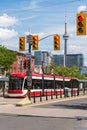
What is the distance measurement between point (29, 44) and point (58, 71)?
312 ft

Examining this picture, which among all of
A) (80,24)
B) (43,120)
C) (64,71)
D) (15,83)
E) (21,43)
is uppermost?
(80,24)

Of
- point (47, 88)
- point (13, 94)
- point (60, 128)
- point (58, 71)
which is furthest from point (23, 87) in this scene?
point (58, 71)

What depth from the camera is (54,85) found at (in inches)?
2319

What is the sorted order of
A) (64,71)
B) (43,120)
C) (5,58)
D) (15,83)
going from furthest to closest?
(64,71) < (5,58) < (15,83) < (43,120)

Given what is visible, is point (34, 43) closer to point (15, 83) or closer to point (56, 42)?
point (56, 42)

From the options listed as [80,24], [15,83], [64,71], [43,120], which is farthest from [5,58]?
[43,120]

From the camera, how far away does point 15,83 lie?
167 feet

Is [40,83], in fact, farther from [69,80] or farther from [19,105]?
[19,105]

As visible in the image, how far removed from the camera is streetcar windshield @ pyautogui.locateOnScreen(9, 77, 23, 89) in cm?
5022

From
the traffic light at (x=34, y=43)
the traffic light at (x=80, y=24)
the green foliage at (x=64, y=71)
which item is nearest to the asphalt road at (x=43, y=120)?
the traffic light at (x=80, y=24)

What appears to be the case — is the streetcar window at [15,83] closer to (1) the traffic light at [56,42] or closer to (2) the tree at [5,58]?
(1) the traffic light at [56,42]

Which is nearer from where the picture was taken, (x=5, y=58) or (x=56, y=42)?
(x=56, y=42)

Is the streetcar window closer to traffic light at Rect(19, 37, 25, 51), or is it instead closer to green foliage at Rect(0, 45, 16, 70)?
traffic light at Rect(19, 37, 25, 51)

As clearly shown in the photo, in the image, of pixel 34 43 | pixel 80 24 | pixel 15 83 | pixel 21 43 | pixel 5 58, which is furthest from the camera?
pixel 5 58
